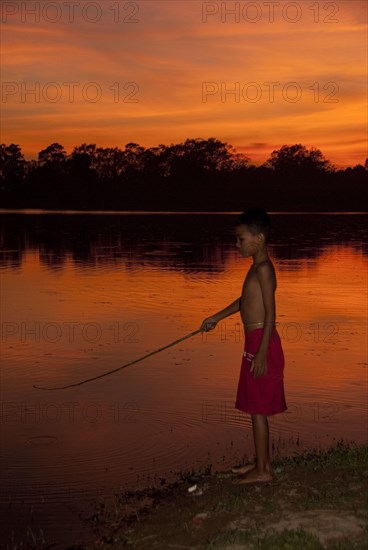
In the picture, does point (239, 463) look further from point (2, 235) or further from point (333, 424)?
point (2, 235)

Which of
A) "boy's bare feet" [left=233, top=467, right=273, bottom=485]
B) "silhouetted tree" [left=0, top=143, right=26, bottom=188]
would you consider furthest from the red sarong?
"silhouetted tree" [left=0, top=143, right=26, bottom=188]

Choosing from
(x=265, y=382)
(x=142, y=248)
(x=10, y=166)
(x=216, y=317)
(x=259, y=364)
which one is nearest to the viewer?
(x=259, y=364)

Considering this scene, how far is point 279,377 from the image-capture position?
6328mm

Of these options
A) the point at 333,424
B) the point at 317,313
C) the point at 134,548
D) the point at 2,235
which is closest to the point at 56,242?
the point at 2,235

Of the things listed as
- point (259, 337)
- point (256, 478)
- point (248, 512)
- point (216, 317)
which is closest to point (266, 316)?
point (259, 337)

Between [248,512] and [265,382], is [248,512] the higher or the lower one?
the lower one

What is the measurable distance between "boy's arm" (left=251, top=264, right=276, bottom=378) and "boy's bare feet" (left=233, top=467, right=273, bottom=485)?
2.49 feet

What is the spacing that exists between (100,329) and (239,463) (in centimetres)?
703

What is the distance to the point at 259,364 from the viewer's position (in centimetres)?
620

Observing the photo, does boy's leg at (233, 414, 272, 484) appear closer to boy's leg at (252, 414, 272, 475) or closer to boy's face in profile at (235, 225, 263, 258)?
boy's leg at (252, 414, 272, 475)

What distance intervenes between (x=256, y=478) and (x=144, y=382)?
4424mm

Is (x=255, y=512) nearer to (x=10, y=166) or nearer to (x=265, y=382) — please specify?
(x=265, y=382)

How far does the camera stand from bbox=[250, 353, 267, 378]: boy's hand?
620 centimetres

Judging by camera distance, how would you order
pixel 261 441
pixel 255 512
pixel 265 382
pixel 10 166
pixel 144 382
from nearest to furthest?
pixel 255 512 → pixel 265 382 → pixel 261 441 → pixel 144 382 → pixel 10 166
